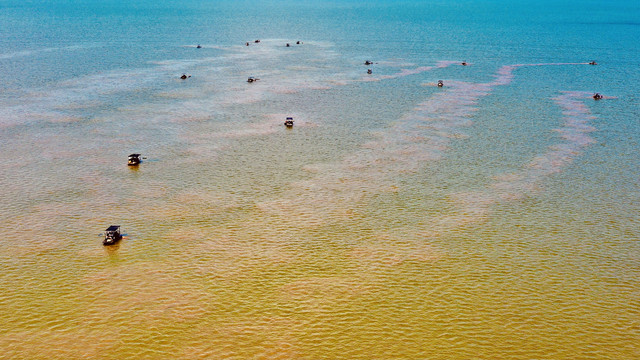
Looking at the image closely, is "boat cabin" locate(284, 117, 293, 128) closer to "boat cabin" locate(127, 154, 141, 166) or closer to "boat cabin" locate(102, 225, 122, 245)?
"boat cabin" locate(127, 154, 141, 166)

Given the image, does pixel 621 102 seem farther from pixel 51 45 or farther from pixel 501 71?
pixel 51 45

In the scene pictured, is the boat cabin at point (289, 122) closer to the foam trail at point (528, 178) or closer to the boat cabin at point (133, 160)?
the boat cabin at point (133, 160)

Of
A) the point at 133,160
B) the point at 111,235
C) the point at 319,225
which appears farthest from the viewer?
the point at 133,160

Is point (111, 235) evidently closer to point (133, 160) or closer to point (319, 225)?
point (319, 225)

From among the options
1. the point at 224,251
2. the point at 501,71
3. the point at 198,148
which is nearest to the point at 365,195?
the point at 224,251

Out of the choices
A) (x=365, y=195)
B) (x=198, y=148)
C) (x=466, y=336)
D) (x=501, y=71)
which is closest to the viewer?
(x=466, y=336)

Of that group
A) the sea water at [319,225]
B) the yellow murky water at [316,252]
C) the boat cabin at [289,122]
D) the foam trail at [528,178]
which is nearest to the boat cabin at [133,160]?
the sea water at [319,225]

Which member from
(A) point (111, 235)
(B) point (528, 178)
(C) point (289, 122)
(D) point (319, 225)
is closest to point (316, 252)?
(D) point (319, 225)

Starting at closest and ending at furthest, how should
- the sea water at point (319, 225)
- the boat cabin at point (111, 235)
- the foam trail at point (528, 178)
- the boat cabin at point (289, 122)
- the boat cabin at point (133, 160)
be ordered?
the sea water at point (319, 225) < the boat cabin at point (111, 235) < the foam trail at point (528, 178) < the boat cabin at point (133, 160) < the boat cabin at point (289, 122)
